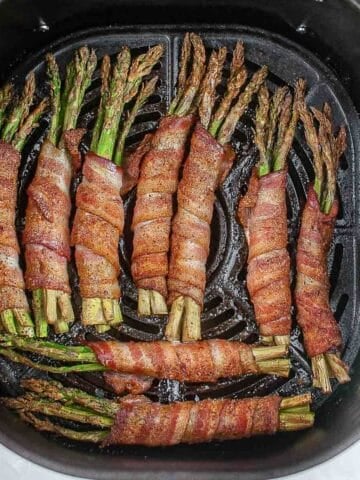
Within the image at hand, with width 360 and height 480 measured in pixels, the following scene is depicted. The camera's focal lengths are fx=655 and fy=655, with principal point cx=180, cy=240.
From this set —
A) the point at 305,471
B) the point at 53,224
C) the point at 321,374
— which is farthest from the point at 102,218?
the point at 305,471

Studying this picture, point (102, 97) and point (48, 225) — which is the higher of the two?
point (102, 97)

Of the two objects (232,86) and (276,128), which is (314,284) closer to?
(276,128)

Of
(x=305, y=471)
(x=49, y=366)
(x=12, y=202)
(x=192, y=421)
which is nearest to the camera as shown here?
(x=305, y=471)

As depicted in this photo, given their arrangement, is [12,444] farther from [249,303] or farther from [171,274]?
[249,303]

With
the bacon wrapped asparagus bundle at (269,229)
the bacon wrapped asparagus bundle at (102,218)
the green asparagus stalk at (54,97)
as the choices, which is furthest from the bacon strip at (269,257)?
the green asparagus stalk at (54,97)

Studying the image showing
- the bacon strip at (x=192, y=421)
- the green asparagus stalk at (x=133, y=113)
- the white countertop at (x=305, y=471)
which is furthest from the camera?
the green asparagus stalk at (x=133, y=113)

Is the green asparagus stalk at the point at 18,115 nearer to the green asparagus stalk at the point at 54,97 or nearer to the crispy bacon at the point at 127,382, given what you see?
the green asparagus stalk at the point at 54,97

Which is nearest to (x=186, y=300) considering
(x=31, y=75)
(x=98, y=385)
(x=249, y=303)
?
(x=249, y=303)
